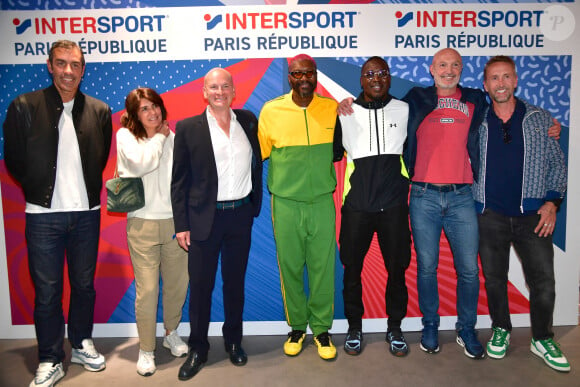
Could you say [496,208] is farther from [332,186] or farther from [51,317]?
[51,317]

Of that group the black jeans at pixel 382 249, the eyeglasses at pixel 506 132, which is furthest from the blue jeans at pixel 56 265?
the eyeglasses at pixel 506 132

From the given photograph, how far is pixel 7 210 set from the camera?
3.78 meters

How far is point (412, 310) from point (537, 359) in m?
0.96

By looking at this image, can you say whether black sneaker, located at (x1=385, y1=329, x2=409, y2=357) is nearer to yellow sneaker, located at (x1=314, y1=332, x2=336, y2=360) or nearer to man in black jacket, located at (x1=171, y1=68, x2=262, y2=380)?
yellow sneaker, located at (x1=314, y1=332, x2=336, y2=360)

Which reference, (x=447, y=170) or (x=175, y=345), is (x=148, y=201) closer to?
(x=175, y=345)

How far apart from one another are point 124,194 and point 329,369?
184 centimetres

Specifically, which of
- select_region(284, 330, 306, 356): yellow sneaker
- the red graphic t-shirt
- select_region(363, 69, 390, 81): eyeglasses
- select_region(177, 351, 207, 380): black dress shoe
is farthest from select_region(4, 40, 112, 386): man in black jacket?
the red graphic t-shirt

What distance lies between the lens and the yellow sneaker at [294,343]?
342 centimetres

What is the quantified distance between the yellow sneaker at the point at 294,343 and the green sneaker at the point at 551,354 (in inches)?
66.3

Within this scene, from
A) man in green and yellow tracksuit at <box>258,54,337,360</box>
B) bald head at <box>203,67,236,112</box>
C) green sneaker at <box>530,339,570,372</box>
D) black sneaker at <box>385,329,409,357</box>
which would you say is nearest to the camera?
bald head at <box>203,67,236,112</box>

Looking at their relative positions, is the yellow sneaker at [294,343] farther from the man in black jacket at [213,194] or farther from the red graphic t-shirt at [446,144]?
the red graphic t-shirt at [446,144]

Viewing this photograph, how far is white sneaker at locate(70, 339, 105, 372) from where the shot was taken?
3.28 m

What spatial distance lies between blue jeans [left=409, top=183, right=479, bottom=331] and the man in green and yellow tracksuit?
0.63m

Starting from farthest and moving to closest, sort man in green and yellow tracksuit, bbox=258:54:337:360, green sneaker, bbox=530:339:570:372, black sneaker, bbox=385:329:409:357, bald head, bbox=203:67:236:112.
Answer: black sneaker, bbox=385:329:409:357 < man in green and yellow tracksuit, bbox=258:54:337:360 < green sneaker, bbox=530:339:570:372 < bald head, bbox=203:67:236:112
